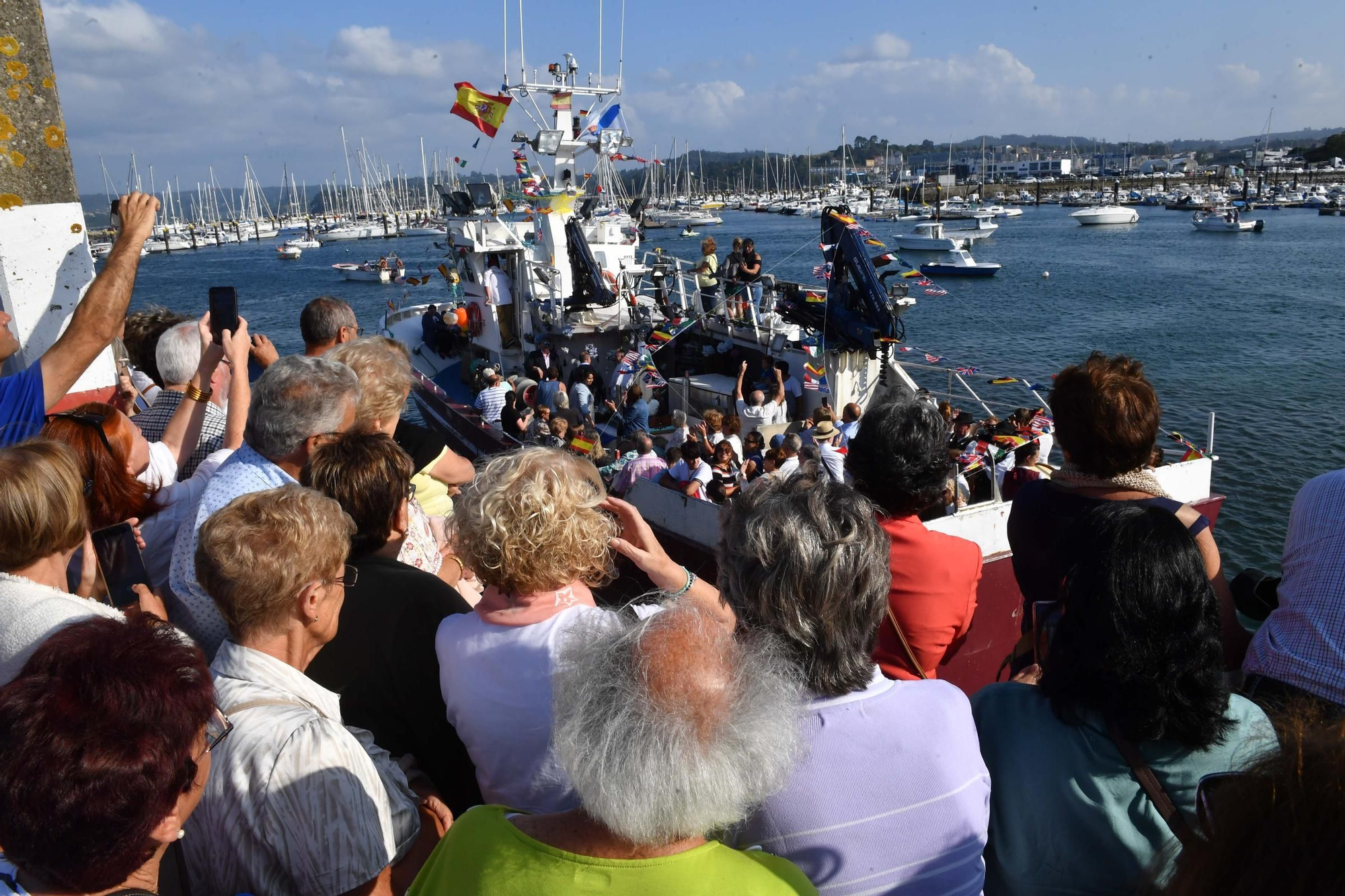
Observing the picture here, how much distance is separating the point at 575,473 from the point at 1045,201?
13108 cm

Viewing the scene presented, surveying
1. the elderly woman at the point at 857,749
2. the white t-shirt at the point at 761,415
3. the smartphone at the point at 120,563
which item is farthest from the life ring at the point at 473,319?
the elderly woman at the point at 857,749

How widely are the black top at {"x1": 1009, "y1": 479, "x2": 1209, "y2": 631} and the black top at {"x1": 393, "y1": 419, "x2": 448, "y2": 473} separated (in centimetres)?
249

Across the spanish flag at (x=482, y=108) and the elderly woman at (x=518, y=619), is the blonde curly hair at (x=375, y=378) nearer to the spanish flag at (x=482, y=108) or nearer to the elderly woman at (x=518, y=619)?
the elderly woman at (x=518, y=619)

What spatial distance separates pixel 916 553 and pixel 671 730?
1459 mm

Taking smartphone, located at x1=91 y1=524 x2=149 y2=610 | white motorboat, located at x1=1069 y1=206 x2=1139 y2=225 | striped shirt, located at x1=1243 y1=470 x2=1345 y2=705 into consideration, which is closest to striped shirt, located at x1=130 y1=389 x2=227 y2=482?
smartphone, located at x1=91 y1=524 x2=149 y2=610

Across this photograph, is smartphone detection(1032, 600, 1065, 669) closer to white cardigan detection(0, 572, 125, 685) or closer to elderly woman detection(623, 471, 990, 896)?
elderly woman detection(623, 471, 990, 896)

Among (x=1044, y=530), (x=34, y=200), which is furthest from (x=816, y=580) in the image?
(x=34, y=200)

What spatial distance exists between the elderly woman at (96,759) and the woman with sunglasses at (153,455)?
1405 mm

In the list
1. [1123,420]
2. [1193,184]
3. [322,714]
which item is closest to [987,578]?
[1123,420]

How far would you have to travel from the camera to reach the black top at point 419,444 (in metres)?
3.78

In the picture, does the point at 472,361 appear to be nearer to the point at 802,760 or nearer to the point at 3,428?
the point at 3,428

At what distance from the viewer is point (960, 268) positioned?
5316 centimetres

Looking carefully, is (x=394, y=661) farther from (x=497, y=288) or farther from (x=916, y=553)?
(x=497, y=288)

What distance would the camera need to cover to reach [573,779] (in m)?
1.55
